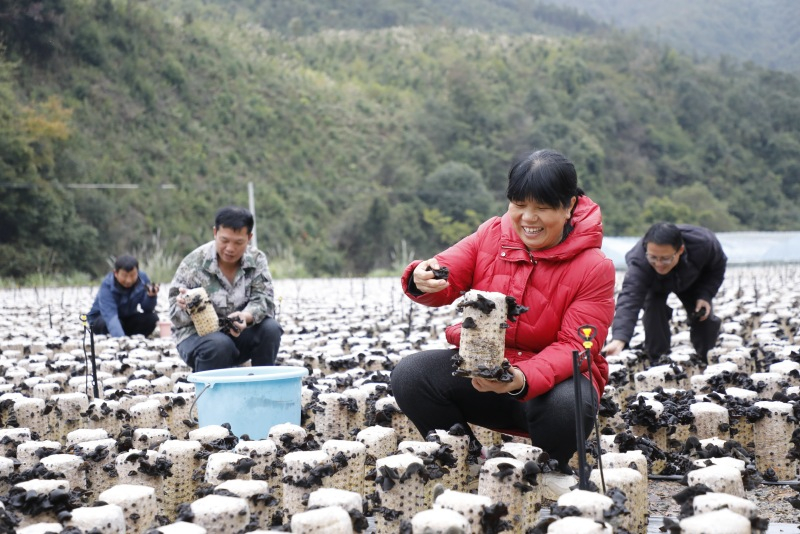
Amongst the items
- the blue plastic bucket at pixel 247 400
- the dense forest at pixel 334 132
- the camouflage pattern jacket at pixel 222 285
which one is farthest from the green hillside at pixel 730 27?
the blue plastic bucket at pixel 247 400

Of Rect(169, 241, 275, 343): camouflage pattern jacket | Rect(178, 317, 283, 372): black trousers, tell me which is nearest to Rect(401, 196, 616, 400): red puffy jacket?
Rect(178, 317, 283, 372): black trousers

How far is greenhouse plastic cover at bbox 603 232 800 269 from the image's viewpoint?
1794 centimetres

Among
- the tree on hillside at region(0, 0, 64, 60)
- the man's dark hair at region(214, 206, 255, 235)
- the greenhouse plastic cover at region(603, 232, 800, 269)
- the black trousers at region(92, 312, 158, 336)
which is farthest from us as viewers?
the tree on hillside at region(0, 0, 64, 60)

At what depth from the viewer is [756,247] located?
19078 mm

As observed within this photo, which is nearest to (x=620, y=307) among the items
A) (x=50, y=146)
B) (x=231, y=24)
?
(x=50, y=146)

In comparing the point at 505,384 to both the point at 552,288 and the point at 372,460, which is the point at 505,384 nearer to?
the point at 552,288

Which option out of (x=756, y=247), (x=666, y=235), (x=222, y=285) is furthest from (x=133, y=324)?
(x=756, y=247)

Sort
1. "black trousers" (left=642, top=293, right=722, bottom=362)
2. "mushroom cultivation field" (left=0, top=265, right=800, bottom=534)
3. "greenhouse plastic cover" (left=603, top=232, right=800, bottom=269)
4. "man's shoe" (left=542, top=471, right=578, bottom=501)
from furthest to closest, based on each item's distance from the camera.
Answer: "greenhouse plastic cover" (left=603, top=232, right=800, bottom=269) → "black trousers" (left=642, top=293, right=722, bottom=362) → "man's shoe" (left=542, top=471, right=578, bottom=501) → "mushroom cultivation field" (left=0, top=265, right=800, bottom=534)

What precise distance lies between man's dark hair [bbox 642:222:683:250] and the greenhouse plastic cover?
39.9 feet

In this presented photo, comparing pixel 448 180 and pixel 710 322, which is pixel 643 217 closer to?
pixel 448 180

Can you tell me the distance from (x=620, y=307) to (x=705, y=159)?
1746 inches

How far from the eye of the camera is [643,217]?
37.0 m

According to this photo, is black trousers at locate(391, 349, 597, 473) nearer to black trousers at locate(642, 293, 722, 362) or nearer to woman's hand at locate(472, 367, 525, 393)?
woman's hand at locate(472, 367, 525, 393)

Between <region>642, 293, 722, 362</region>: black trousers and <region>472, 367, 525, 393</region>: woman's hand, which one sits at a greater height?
<region>472, 367, 525, 393</region>: woman's hand
